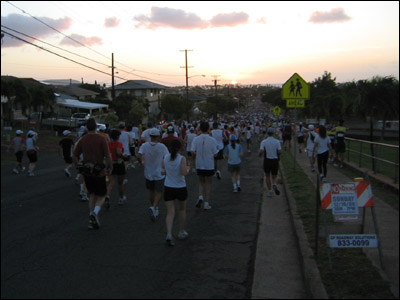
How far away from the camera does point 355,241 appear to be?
5.32 meters

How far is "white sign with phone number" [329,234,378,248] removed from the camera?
17.3ft

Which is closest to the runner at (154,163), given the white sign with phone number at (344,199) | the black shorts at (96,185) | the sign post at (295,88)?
the black shorts at (96,185)

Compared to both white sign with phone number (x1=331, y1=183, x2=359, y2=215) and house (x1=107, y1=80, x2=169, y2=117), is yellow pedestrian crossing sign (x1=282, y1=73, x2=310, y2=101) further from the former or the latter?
house (x1=107, y1=80, x2=169, y2=117)

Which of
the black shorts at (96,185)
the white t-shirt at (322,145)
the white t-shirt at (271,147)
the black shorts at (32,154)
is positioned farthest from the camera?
the black shorts at (32,154)

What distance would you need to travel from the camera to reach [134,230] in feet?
24.9

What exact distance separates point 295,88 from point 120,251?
A: 9.63 metres

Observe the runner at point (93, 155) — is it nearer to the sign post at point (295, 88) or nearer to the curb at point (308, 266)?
the curb at point (308, 266)

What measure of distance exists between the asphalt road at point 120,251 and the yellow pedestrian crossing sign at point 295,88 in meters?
5.13

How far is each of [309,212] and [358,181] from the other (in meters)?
2.96

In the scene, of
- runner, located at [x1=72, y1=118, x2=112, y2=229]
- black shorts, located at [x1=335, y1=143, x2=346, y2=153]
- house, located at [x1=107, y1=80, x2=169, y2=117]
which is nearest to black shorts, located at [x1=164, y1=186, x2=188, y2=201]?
runner, located at [x1=72, y1=118, x2=112, y2=229]

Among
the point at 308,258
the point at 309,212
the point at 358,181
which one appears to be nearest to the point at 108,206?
the point at 309,212

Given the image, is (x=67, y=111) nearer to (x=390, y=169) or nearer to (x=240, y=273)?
(x=390, y=169)

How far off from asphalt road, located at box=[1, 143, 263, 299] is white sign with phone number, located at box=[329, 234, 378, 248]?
1134 mm

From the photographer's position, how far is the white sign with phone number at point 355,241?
207 inches
